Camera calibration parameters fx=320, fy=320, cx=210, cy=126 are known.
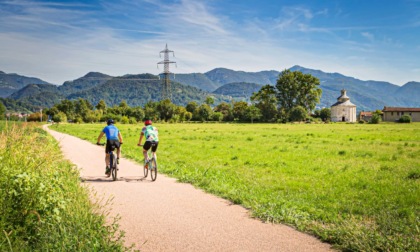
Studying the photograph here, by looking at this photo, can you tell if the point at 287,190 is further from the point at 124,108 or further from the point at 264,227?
the point at 124,108

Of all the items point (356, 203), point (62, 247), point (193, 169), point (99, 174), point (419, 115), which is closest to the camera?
point (62, 247)

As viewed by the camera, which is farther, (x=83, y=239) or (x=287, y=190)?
(x=287, y=190)

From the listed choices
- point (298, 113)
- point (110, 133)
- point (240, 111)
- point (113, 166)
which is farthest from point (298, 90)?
point (113, 166)

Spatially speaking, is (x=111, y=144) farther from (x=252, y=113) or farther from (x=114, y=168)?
(x=252, y=113)

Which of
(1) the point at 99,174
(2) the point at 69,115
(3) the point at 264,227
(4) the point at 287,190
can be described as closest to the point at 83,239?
(3) the point at 264,227

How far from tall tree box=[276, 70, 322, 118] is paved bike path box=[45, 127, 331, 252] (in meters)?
101

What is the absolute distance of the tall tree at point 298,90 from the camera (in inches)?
4259

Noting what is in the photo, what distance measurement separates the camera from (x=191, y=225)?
7.11 m

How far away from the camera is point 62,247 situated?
5.01 metres

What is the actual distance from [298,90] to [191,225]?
10786cm

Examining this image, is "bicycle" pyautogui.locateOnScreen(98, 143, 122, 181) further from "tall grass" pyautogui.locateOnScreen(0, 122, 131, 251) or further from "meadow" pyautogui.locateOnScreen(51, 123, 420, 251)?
"tall grass" pyautogui.locateOnScreen(0, 122, 131, 251)

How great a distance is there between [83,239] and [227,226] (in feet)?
9.94

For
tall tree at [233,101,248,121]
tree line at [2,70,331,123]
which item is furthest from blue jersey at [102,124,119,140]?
tall tree at [233,101,248,121]

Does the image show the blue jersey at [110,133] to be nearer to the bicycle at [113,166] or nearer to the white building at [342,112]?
the bicycle at [113,166]
